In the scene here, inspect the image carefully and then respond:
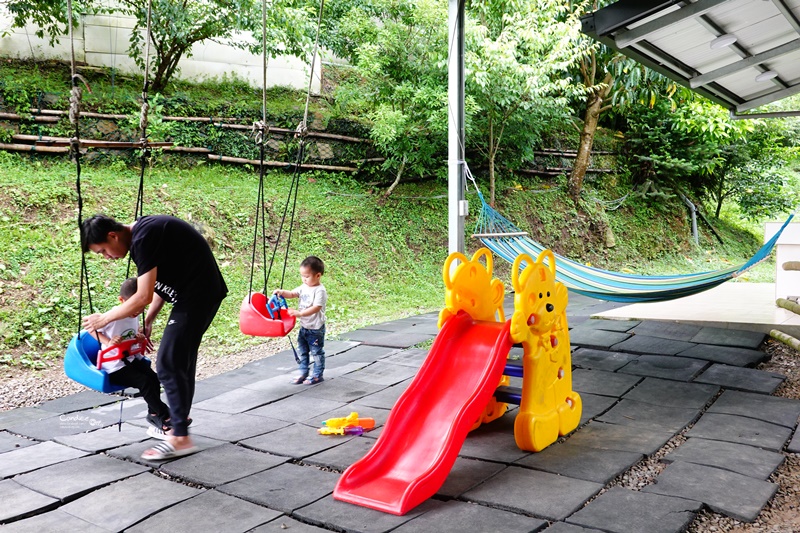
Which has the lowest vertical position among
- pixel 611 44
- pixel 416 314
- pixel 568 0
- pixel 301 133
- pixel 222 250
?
pixel 416 314

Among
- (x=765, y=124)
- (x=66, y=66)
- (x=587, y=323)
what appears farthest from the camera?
(x=765, y=124)

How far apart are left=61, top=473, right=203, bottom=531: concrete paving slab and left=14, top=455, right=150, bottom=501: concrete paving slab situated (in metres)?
0.06

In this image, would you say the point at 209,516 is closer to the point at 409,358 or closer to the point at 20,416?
the point at 20,416

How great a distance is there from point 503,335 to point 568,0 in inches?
293

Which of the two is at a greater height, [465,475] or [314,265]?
[314,265]

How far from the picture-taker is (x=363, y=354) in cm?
466

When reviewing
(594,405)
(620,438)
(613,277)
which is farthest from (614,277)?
(620,438)

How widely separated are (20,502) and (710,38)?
430 centimetres

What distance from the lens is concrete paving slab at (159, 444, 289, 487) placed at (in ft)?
8.30

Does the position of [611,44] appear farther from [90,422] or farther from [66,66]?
[66,66]

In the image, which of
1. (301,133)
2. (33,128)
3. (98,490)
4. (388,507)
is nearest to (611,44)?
(301,133)

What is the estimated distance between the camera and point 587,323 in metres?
5.34

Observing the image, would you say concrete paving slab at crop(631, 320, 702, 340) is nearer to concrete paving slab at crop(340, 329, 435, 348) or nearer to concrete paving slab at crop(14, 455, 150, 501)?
concrete paving slab at crop(340, 329, 435, 348)

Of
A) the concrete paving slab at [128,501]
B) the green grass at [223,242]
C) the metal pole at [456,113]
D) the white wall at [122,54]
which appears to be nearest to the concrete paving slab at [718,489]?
the concrete paving slab at [128,501]
